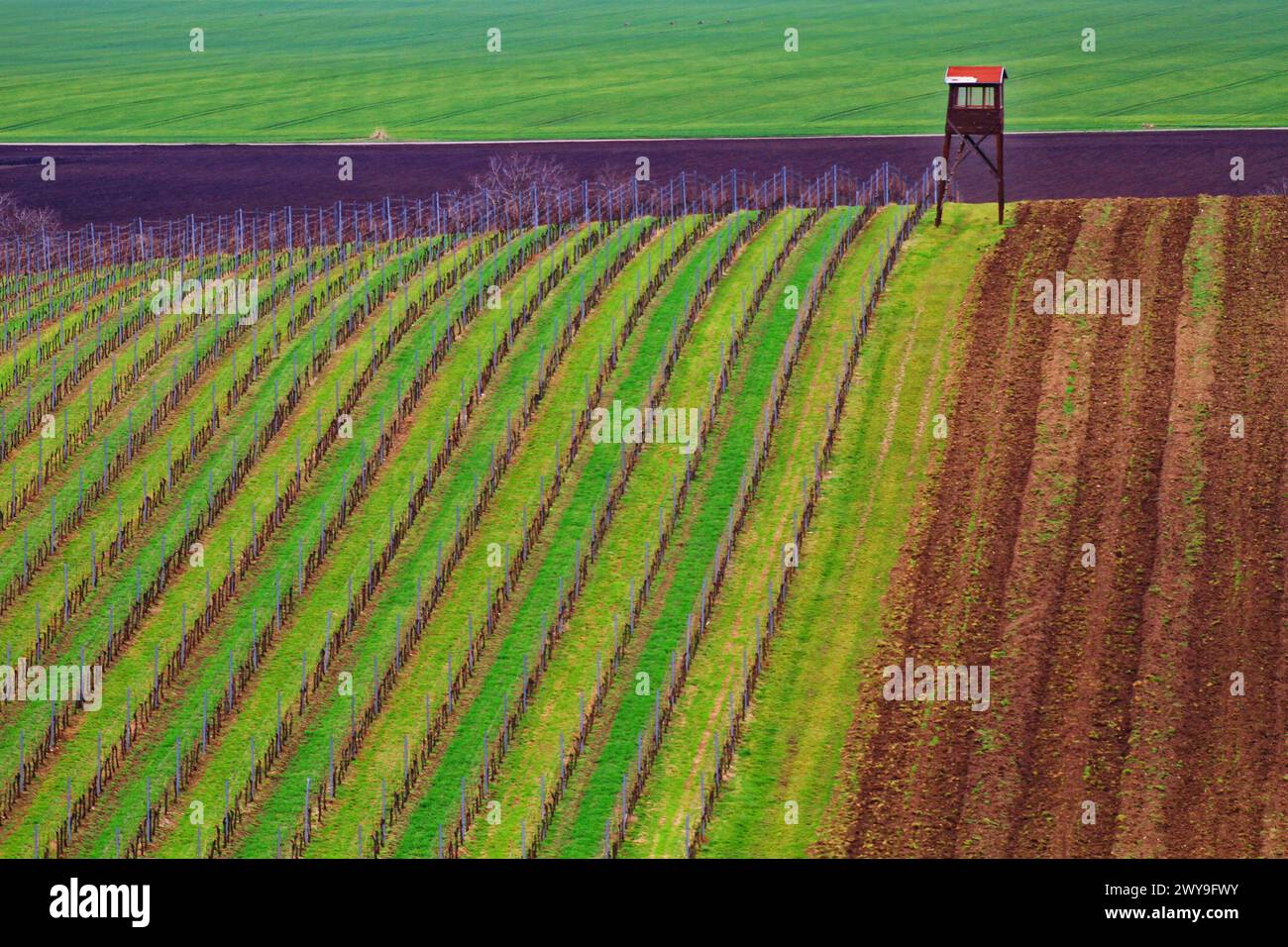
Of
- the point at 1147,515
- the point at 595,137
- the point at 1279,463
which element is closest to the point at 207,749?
the point at 1147,515

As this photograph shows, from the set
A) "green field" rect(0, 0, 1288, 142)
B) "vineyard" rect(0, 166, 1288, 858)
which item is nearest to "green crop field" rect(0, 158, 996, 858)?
"vineyard" rect(0, 166, 1288, 858)

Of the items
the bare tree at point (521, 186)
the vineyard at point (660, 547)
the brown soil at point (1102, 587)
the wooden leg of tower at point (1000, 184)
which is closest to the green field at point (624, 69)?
the bare tree at point (521, 186)

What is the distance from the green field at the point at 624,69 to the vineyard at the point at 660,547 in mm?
48261

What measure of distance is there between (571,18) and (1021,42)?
47.2 metres

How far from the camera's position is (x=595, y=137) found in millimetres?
106875

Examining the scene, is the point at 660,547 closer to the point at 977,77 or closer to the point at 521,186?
the point at 977,77

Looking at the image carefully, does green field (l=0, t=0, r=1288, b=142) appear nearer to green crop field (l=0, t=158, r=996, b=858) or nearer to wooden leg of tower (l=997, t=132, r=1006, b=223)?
wooden leg of tower (l=997, t=132, r=1006, b=223)

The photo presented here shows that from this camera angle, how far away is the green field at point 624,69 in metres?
113

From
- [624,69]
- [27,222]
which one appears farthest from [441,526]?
[624,69]

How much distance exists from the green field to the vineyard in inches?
1900

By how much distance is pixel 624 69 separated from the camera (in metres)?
137

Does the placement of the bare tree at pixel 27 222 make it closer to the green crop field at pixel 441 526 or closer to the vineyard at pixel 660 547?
the green crop field at pixel 441 526

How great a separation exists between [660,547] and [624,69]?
318ft

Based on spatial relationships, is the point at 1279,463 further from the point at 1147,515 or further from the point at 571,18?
the point at 571,18
